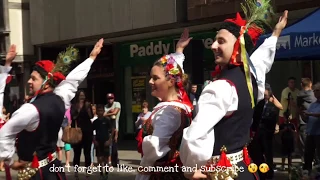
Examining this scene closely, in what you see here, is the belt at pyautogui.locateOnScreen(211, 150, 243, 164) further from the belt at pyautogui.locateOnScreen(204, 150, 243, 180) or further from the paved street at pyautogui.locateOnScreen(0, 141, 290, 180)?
the paved street at pyautogui.locateOnScreen(0, 141, 290, 180)

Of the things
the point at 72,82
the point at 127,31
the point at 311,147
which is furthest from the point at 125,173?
the point at 72,82

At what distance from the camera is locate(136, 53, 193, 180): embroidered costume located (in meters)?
4.72

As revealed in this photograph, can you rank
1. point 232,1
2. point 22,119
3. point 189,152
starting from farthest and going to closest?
1. point 232,1
2. point 22,119
3. point 189,152

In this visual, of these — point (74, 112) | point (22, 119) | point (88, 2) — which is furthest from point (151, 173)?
point (88, 2)

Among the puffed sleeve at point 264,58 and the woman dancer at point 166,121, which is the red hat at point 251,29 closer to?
the puffed sleeve at point 264,58

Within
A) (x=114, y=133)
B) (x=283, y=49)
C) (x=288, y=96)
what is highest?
(x=283, y=49)

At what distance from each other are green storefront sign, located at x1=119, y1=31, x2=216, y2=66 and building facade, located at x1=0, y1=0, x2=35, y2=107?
4553 mm

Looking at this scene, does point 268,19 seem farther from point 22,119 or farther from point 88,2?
point 88,2

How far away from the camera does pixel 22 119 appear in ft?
18.7

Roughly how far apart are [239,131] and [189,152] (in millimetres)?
456

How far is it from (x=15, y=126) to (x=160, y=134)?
1739 mm

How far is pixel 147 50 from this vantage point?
1970 cm

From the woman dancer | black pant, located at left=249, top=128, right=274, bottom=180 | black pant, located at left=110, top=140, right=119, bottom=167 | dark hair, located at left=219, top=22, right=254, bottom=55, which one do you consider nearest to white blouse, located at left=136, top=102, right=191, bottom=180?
the woman dancer

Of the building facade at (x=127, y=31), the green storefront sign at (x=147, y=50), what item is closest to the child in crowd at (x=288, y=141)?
the building facade at (x=127, y=31)
